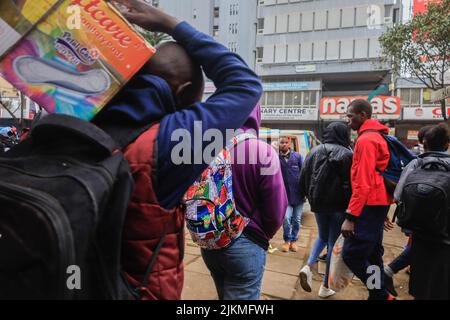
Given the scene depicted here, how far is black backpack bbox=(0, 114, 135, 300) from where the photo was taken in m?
0.79

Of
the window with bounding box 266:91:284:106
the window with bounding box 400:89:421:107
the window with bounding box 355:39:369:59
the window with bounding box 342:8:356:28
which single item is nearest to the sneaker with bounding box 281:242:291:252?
the window with bounding box 400:89:421:107

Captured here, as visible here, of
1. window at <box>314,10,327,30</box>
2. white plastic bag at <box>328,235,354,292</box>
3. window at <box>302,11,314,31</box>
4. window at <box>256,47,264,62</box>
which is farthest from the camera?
window at <box>256,47,264,62</box>

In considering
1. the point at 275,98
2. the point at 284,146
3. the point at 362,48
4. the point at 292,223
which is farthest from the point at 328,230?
the point at 362,48

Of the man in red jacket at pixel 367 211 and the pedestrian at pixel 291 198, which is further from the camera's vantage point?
the pedestrian at pixel 291 198

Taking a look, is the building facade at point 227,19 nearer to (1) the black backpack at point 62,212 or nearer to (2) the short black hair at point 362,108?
(2) the short black hair at point 362,108

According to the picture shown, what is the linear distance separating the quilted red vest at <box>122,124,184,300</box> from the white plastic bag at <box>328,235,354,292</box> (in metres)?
2.47

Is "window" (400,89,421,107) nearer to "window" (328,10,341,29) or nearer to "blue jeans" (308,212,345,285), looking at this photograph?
"window" (328,10,341,29)

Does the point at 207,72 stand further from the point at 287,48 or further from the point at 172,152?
the point at 287,48

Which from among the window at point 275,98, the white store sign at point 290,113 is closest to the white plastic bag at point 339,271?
the white store sign at point 290,113

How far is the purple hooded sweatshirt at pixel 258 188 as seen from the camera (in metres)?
1.96

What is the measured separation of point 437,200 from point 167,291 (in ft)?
7.00

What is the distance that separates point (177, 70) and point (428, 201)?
2165 millimetres

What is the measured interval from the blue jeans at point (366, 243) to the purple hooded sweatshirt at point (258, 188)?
1.25 m

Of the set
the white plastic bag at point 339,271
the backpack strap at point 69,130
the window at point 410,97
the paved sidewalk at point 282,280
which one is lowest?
the paved sidewalk at point 282,280
